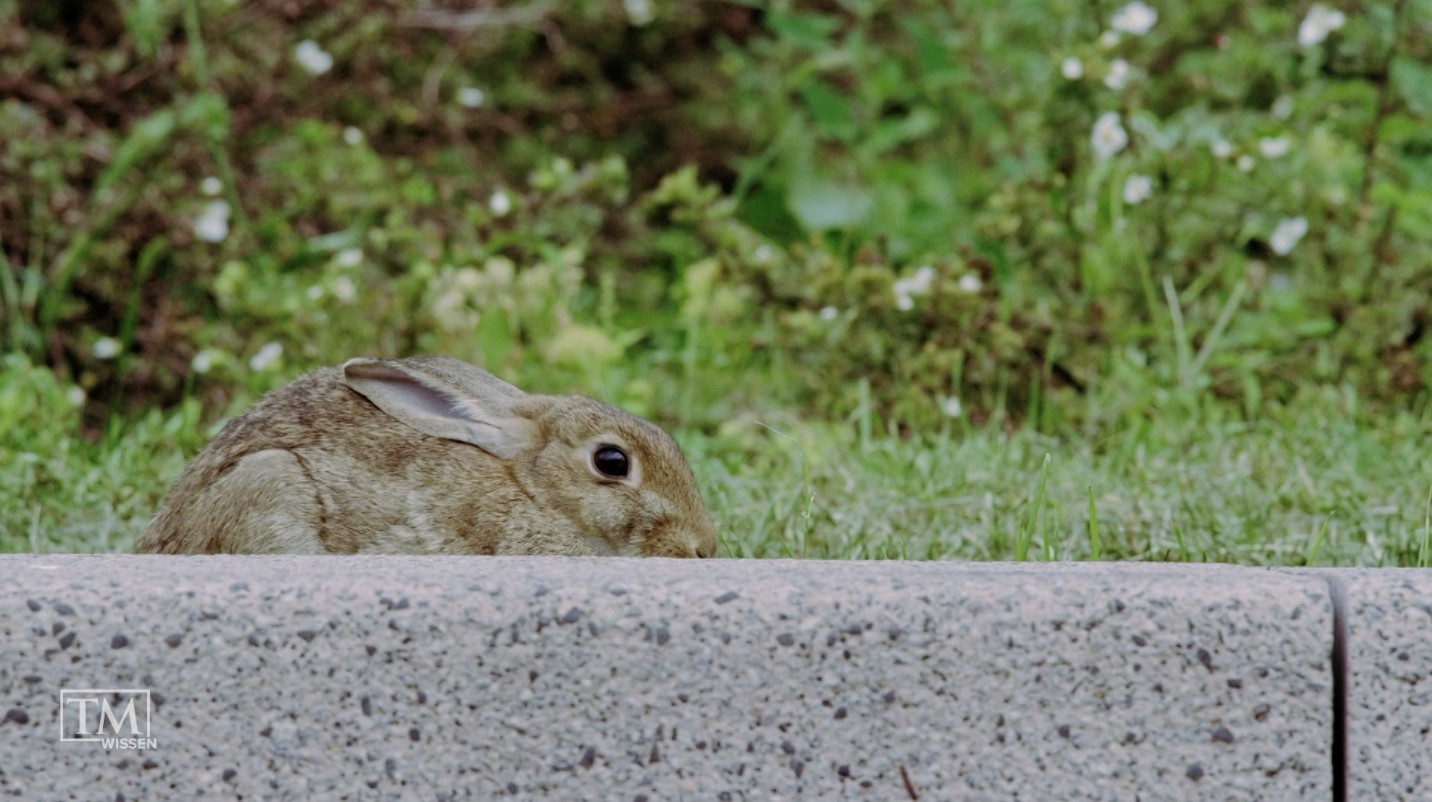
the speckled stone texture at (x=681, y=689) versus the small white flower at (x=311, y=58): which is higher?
the small white flower at (x=311, y=58)

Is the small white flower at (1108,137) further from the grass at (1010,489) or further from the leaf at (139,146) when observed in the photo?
the leaf at (139,146)

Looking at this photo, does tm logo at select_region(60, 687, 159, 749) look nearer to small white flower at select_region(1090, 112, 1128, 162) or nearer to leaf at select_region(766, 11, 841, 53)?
small white flower at select_region(1090, 112, 1128, 162)

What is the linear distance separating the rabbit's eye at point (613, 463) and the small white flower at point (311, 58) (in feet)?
10.2

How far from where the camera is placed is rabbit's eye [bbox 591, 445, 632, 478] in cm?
356

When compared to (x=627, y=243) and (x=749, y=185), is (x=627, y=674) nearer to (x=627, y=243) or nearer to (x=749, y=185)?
(x=627, y=243)

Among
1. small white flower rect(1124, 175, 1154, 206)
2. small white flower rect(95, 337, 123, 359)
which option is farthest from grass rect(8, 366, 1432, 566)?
small white flower rect(1124, 175, 1154, 206)

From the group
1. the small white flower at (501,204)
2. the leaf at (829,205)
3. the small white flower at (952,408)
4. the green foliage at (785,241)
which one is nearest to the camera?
the small white flower at (952,408)

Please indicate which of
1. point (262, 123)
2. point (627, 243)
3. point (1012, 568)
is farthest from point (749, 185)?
point (1012, 568)

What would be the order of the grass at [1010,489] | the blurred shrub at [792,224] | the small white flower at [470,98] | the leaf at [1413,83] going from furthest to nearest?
the small white flower at [470,98] < the leaf at [1413,83] < the blurred shrub at [792,224] < the grass at [1010,489]

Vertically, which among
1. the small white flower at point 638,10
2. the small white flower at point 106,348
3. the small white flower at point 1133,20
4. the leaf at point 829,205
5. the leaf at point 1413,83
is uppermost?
the small white flower at point 1133,20

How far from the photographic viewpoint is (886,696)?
2.50m

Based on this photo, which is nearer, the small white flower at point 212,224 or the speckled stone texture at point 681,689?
the speckled stone texture at point 681,689

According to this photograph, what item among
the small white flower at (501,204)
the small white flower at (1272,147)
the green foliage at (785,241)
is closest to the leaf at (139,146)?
the green foliage at (785,241)

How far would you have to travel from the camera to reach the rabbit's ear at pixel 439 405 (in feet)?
11.6
